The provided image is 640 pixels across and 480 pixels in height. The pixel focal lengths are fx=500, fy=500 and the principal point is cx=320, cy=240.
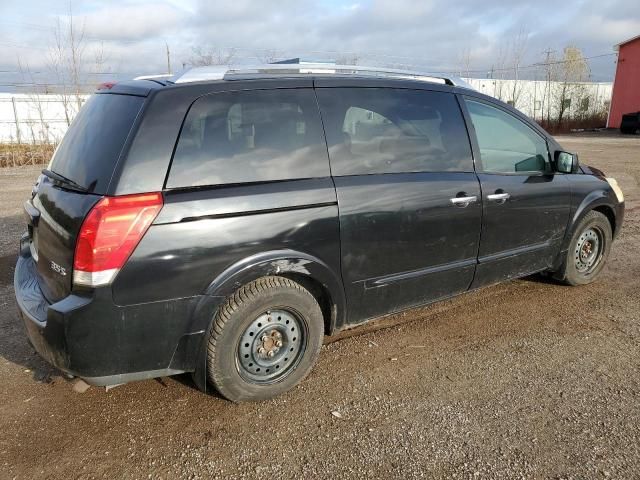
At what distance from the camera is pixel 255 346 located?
2.95 m

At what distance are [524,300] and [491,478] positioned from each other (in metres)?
2.45

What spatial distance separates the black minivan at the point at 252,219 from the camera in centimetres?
249

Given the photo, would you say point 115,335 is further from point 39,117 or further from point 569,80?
point 569,80

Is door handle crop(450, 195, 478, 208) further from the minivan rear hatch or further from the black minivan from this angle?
the minivan rear hatch

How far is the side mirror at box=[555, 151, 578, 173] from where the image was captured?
4.27 metres

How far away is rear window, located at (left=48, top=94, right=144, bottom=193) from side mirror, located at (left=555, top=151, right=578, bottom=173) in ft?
11.2

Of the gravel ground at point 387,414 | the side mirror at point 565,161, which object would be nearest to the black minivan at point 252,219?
the gravel ground at point 387,414

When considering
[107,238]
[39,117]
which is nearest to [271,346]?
[107,238]

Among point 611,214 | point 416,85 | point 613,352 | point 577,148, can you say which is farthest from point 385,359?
point 577,148

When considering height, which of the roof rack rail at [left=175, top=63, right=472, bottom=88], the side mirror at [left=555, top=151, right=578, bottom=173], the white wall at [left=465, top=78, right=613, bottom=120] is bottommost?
the side mirror at [left=555, top=151, right=578, bottom=173]

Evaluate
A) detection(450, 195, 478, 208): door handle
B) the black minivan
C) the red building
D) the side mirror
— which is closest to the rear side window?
the black minivan

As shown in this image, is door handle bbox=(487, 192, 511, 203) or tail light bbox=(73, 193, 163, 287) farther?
door handle bbox=(487, 192, 511, 203)

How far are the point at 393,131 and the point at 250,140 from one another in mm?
1092

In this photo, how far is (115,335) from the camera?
8.22 feet
